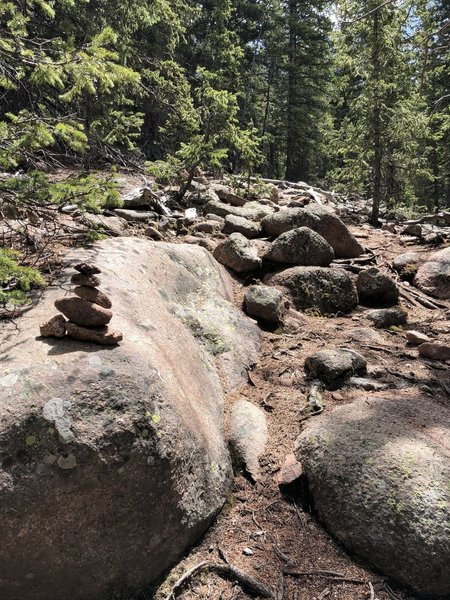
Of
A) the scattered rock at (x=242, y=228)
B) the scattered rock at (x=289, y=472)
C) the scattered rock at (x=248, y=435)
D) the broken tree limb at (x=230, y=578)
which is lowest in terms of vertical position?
the broken tree limb at (x=230, y=578)

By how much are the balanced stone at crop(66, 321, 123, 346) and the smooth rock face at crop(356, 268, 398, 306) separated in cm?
627

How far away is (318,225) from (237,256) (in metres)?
2.77

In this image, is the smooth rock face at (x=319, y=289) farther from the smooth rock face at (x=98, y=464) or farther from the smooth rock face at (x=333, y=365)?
the smooth rock face at (x=98, y=464)

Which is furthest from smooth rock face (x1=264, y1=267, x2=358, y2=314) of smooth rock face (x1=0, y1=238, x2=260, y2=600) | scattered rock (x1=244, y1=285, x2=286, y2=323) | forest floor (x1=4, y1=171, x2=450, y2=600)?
smooth rock face (x1=0, y1=238, x2=260, y2=600)

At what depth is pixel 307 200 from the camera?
48.3ft

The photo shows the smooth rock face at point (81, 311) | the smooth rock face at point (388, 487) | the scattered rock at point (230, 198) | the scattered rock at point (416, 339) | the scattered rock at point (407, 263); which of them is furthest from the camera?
the scattered rock at point (230, 198)

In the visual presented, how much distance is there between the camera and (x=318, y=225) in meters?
10.0

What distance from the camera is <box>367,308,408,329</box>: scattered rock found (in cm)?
715

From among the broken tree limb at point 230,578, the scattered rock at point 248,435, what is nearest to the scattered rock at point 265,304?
the scattered rock at point 248,435

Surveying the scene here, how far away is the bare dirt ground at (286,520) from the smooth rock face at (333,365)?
6.9 inches

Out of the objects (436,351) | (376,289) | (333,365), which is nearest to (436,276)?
(376,289)

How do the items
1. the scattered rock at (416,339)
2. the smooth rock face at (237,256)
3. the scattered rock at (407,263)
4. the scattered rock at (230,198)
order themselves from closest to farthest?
1. the scattered rock at (416,339)
2. the smooth rock face at (237,256)
3. the scattered rock at (407,263)
4. the scattered rock at (230,198)

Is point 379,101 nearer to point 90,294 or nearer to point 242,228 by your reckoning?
point 242,228

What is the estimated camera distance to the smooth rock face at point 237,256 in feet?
27.4
